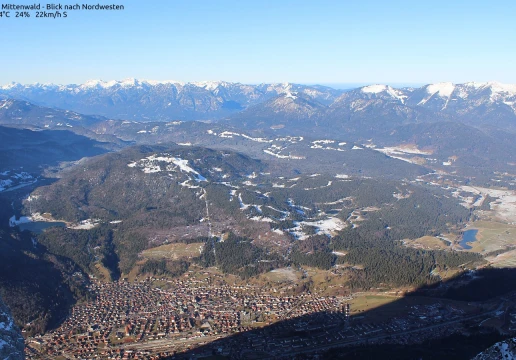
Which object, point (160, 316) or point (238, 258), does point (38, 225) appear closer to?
point (238, 258)

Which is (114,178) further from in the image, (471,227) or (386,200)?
(471,227)

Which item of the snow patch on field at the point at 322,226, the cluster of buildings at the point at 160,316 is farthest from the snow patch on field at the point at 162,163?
the cluster of buildings at the point at 160,316

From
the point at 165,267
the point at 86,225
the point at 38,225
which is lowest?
the point at 165,267

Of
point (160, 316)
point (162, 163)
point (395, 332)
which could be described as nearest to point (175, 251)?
point (160, 316)

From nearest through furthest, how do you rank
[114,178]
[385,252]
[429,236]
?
[385,252], [429,236], [114,178]

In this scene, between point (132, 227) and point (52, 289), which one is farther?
point (132, 227)

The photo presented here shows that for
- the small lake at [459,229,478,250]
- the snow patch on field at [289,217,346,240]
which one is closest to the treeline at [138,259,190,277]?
the snow patch on field at [289,217,346,240]

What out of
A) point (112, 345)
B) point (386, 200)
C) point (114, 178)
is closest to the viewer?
point (112, 345)

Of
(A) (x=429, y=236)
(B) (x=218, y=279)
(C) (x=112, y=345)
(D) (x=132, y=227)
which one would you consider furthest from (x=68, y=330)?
(A) (x=429, y=236)
